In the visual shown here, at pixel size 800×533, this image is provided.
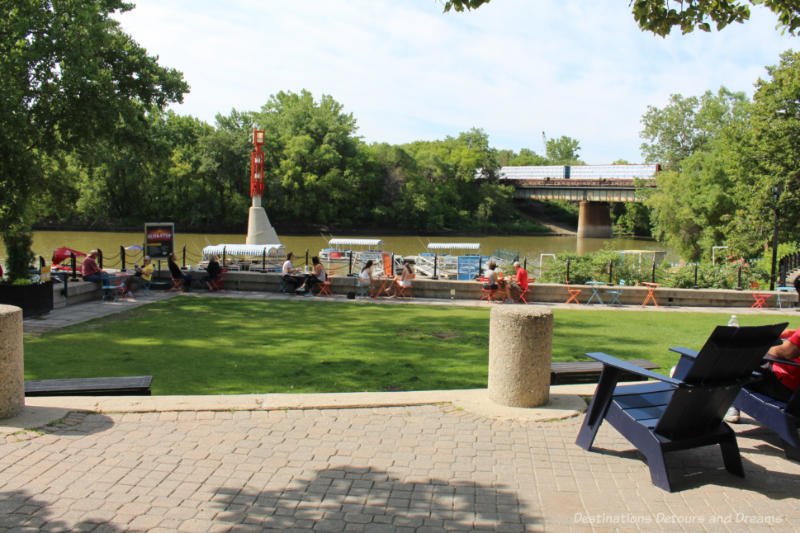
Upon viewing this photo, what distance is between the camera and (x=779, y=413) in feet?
16.0

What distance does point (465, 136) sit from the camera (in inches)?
4414

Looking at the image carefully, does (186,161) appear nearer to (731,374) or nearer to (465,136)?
(465,136)

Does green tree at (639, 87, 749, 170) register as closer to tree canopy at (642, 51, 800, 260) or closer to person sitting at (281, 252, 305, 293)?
tree canopy at (642, 51, 800, 260)

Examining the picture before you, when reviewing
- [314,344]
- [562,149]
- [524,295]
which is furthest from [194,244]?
[562,149]

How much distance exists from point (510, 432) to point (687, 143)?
67810 millimetres

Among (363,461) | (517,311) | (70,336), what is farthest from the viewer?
(70,336)

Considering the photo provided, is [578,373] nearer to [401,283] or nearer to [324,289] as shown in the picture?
[401,283]

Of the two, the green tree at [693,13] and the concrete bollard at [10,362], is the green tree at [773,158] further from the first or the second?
the concrete bollard at [10,362]

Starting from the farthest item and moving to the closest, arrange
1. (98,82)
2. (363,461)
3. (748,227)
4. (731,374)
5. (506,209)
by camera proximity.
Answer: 1. (506,209)
2. (748,227)
3. (98,82)
4. (363,461)
5. (731,374)

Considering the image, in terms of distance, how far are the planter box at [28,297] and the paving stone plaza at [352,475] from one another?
27.7ft

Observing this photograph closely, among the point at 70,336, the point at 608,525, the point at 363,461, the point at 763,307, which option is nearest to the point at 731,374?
the point at 608,525

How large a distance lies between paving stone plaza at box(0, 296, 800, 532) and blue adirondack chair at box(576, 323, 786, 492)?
0.30 metres

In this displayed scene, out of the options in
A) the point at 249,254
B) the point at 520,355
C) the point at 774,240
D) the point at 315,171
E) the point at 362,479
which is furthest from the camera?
the point at 315,171

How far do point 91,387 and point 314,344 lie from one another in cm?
456
